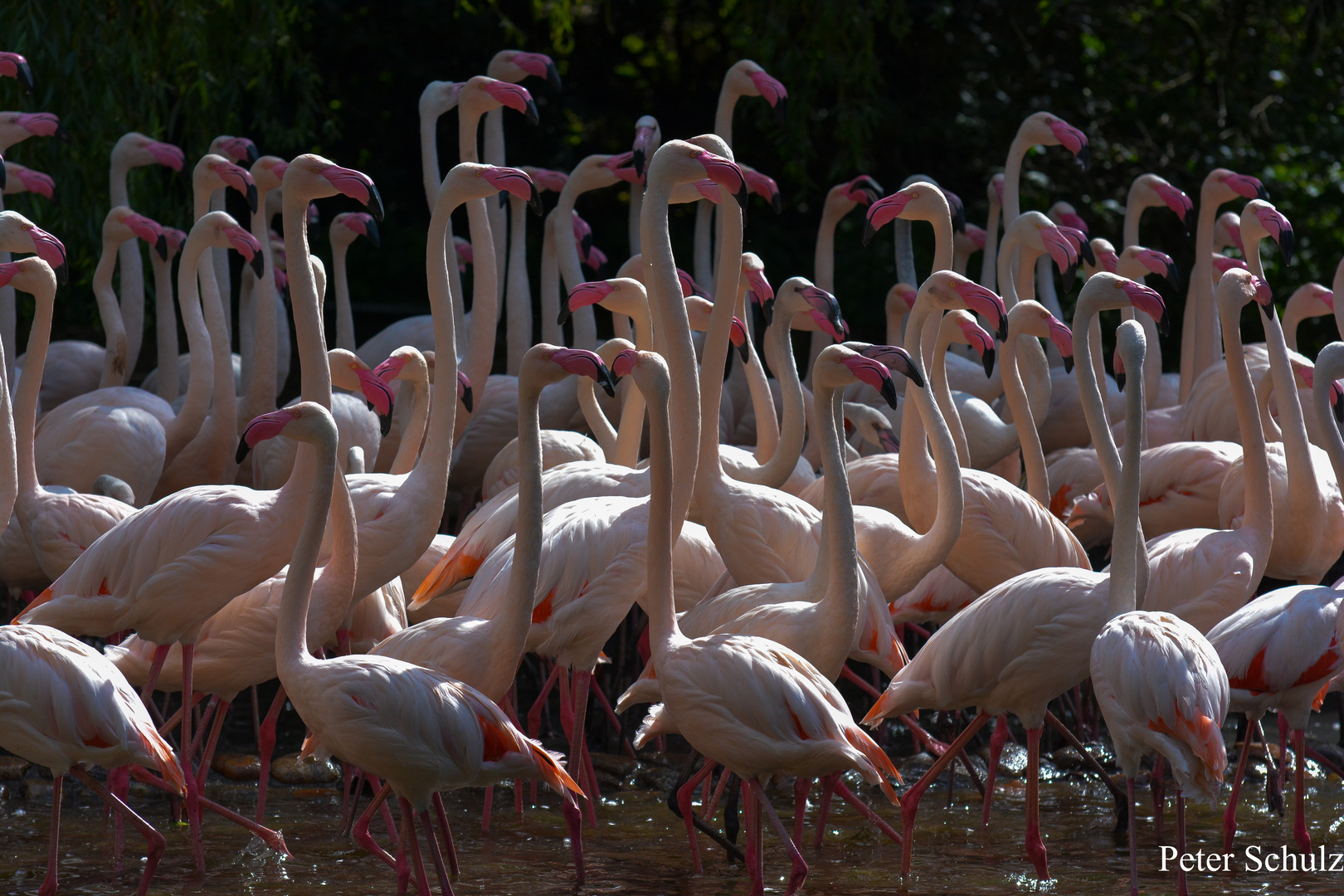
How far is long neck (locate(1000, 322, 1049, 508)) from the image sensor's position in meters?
6.54

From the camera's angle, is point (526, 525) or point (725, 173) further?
point (725, 173)

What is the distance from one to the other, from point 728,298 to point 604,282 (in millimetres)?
574

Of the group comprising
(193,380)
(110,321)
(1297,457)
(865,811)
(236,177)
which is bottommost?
(865,811)

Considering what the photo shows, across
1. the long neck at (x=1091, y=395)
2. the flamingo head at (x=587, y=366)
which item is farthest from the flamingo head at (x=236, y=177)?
the long neck at (x=1091, y=395)

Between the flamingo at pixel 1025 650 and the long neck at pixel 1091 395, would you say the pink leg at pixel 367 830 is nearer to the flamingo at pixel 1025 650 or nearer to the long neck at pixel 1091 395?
the flamingo at pixel 1025 650

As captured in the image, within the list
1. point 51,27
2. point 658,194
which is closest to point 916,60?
point 51,27

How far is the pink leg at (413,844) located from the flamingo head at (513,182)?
89.7 inches

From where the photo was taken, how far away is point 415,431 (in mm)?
6379

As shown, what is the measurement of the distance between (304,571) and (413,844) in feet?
2.71

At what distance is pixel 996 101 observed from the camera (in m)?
12.6

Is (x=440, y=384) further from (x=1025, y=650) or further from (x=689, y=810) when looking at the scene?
(x=1025, y=650)

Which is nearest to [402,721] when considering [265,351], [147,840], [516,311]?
[147,840]

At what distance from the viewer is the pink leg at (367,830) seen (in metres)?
4.48

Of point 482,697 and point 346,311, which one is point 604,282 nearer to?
point 482,697
